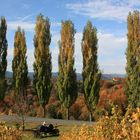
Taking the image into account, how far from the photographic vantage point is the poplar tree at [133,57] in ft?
168

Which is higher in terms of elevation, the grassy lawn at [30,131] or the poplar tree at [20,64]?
the poplar tree at [20,64]

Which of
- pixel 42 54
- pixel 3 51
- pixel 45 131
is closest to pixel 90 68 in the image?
pixel 42 54

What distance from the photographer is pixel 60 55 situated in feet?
177

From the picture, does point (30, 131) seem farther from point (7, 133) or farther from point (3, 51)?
point (7, 133)

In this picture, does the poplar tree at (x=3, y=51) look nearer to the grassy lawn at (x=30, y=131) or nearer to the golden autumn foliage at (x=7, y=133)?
the grassy lawn at (x=30, y=131)

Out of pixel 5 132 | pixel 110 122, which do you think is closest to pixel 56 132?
pixel 5 132

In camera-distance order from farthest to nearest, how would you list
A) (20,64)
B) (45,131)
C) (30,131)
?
(20,64) < (30,131) < (45,131)

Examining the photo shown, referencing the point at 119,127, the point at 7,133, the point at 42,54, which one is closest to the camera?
the point at 119,127

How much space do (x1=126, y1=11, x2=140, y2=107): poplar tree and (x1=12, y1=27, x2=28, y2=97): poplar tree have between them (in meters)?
12.2

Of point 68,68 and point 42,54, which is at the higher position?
point 42,54

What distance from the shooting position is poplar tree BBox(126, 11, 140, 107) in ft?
168

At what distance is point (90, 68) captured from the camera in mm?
53031

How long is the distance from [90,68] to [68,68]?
2.53 metres

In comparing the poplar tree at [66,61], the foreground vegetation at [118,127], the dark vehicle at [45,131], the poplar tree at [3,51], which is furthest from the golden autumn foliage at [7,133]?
the poplar tree at [3,51]
